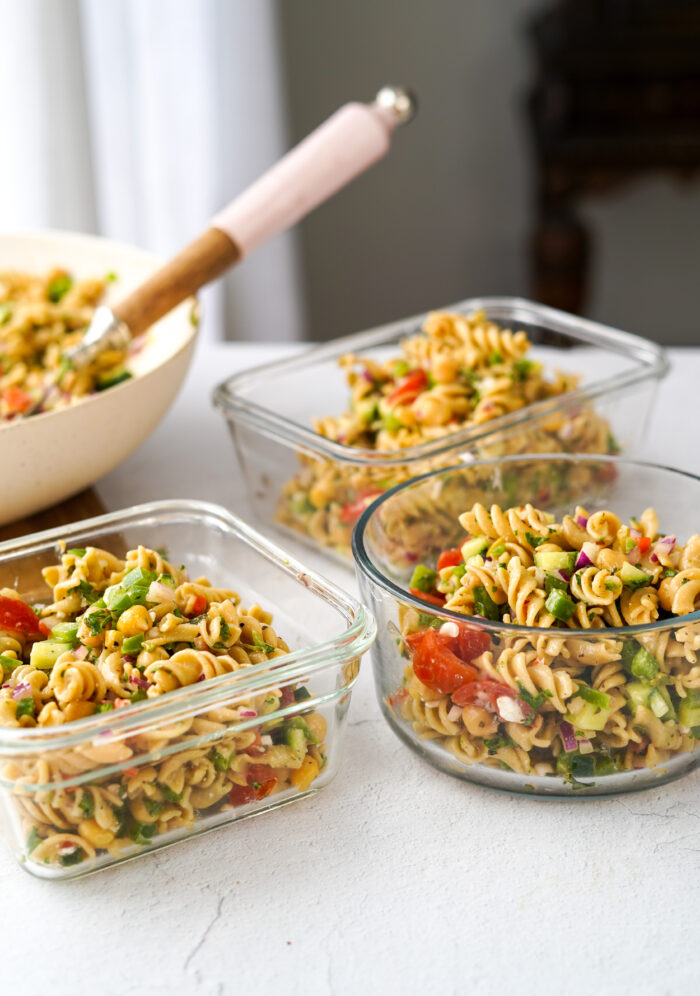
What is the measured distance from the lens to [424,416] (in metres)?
1.37

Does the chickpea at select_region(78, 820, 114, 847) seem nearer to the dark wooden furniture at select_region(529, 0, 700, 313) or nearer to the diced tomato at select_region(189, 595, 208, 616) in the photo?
the diced tomato at select_region(189, 595, 208, 616)

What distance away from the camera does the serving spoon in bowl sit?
1.48 metres

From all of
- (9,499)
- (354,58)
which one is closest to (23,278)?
(9,499)

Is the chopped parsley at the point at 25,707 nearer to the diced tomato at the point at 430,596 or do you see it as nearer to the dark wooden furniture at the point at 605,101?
the diced tomato at the point at 430,596

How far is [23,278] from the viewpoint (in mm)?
1750

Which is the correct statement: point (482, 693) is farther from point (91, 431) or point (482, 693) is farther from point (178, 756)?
point (91, 431)

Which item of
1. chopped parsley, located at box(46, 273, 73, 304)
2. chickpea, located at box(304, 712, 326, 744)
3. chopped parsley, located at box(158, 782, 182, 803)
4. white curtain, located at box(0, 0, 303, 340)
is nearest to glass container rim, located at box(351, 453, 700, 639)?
chickpea, located at box(304, 712, 326, 744)

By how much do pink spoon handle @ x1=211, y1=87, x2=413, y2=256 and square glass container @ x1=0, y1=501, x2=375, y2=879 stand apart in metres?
0.63

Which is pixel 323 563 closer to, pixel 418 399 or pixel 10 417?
A: pixel 418 399

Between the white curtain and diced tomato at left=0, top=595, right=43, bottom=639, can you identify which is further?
the white curtain

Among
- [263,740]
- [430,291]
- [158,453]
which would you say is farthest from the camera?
[430,291]

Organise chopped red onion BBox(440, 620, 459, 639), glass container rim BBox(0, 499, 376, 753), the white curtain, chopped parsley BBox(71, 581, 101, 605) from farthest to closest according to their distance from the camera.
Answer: the white curtain, chopped parsley BBox(71, 581, 101, 605), chopped red onion BBox(440, 620, 459, 639), glass container rim BBox(0, 499, 376, 753)

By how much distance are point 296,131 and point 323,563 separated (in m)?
2.96

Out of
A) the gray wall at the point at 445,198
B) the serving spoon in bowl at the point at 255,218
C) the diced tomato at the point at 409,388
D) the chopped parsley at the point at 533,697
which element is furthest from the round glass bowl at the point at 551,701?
the gray wall at the point at 445,198
